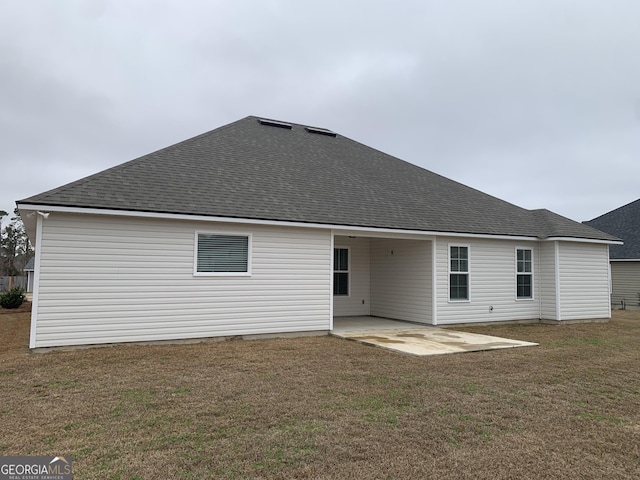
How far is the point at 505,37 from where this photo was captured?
44.3 feet

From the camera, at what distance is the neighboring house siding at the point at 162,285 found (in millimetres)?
7617

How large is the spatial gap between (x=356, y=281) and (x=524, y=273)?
521 centimetres

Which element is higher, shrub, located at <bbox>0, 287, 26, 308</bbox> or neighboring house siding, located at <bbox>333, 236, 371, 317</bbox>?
neighboring house siding, located at <bbox>333, 236, 371, 317</bbox>

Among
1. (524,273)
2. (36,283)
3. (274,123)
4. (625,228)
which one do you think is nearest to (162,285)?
(36,283)

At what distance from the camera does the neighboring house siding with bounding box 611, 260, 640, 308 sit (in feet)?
67.0

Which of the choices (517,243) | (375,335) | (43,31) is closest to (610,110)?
(517,243)

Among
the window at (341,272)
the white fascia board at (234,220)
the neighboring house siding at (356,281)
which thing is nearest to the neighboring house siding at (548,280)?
the white fascia board at (234,220)

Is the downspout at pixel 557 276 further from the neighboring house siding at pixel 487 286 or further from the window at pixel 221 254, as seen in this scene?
the window at pixel 221 254

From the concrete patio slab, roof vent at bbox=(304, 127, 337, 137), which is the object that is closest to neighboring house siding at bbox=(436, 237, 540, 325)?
the concrete patio slab

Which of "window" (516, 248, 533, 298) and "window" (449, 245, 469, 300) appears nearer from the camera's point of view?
"window" (449, 245, 469, 300)

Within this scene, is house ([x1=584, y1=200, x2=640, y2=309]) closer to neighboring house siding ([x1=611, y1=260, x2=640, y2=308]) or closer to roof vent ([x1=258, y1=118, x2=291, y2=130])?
neighboring house siding ([x1=611, y1=260, x2=640, y2=308])

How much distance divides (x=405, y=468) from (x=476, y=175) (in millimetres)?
30985

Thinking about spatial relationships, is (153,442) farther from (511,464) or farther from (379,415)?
(511,464)

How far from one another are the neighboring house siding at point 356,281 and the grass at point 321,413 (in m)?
5.97
